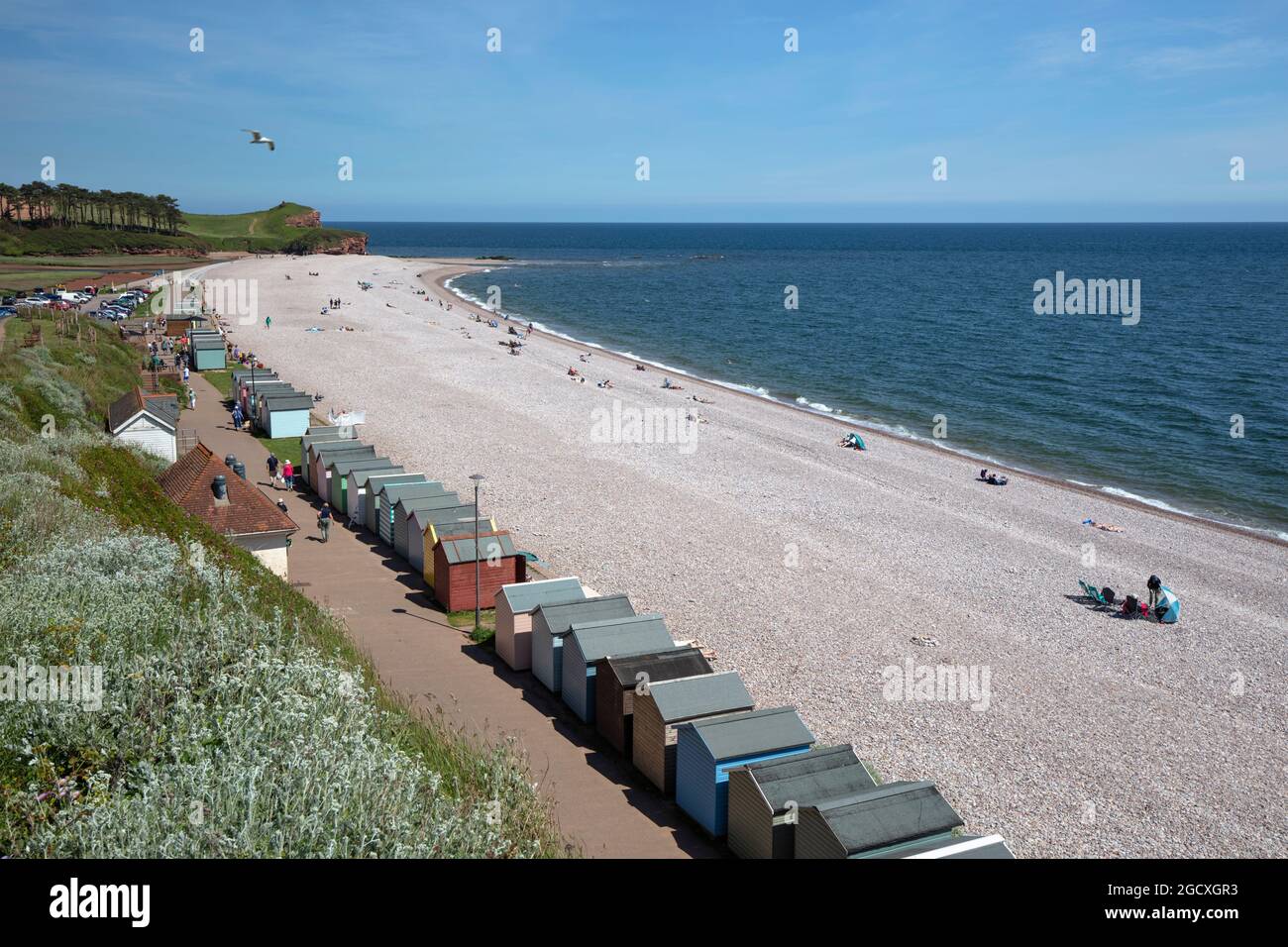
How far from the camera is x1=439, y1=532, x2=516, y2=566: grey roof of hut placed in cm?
2127

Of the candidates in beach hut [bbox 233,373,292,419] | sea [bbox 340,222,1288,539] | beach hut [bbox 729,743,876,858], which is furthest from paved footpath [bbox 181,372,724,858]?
sea [bbox 340,222,1288,539]

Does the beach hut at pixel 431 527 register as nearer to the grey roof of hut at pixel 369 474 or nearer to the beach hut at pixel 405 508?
the beach hut at pixel 405 508

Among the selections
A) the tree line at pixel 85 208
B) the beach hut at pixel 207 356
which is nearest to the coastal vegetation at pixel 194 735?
the beach hut at pixel 207 356

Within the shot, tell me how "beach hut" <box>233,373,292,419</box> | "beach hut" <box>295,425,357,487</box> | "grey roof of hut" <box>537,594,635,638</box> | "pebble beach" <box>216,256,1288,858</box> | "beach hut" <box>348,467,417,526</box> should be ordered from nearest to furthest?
"pebble beach" <box>216,256,1288,858</box>
"grey roof of hut" <box>537,594,635,638</box>
"beach hut" <box>348,467,417,526</box>
"beach hut" <box>295,425,357,487</box>
"beach hut" <box>233,373,292,419</box>

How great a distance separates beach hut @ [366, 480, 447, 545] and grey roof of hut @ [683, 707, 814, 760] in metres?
12.9

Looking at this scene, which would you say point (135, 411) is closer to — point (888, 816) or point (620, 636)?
point (620, 636)

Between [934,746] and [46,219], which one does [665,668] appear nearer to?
[934,746]

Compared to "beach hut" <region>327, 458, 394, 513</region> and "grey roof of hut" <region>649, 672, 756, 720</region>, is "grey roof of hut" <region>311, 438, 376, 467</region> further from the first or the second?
"grey roof of hut" <region>649, 672, 756, 720</region>

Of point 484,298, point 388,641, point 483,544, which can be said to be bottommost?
point 388,641

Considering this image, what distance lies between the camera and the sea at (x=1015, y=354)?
41812 mm

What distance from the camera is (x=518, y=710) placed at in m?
17.1
